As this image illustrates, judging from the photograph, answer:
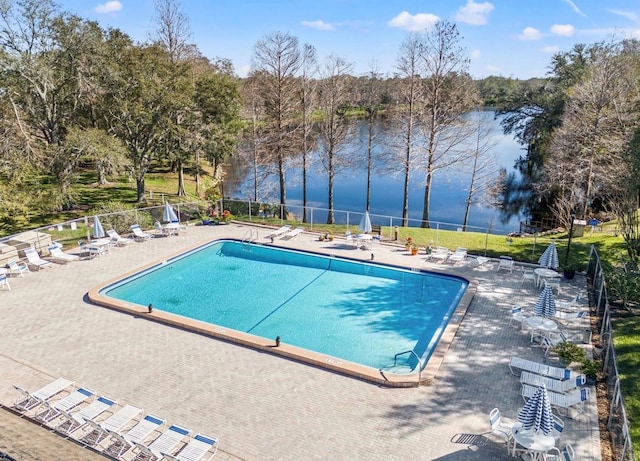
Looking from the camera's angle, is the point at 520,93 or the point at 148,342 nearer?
the point at 148,342

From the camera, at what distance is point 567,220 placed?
28.0m

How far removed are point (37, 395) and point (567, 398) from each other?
11.3m

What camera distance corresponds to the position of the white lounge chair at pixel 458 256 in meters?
18.5

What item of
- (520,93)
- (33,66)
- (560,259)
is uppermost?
(520,93)

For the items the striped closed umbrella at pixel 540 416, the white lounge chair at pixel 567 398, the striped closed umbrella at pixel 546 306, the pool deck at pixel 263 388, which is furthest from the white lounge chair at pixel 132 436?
the striped closed umbrella at pixel 546 306

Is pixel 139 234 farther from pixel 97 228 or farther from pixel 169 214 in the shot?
pixel 97 228

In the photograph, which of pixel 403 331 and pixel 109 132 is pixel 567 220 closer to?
pixel 403 331

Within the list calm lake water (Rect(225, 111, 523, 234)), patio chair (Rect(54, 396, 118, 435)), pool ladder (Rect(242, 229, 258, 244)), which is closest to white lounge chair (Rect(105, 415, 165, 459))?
patio chair (Rect(54, 396, 118, 435))

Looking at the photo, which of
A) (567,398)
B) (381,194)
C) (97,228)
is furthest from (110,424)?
(381,194)

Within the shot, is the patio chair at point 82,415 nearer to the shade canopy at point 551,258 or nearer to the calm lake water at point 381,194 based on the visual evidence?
the shade canopy at point 551,258

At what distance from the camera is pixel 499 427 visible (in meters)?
8.50

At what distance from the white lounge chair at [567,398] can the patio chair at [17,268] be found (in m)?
17.6

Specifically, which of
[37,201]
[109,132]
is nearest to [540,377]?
[37,201]

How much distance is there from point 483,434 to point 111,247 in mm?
17582
